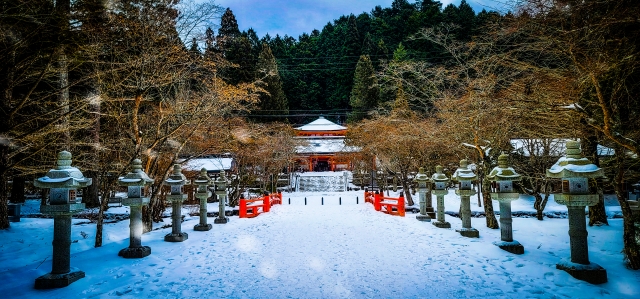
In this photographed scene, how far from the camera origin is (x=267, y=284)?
479cm

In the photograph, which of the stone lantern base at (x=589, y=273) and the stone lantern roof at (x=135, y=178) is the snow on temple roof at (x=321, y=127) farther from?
the stone lantern base at (x=589, y=273)

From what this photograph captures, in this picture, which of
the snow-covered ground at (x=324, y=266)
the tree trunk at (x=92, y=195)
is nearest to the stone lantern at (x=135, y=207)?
the snow-covered ground at (x=324, y=266)

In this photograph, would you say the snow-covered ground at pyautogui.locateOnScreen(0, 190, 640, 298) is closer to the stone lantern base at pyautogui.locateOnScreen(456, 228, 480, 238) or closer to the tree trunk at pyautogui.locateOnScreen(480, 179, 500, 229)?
the stone lantern base at pyautogui.locateOnScreen(456, 228, 480, 238)

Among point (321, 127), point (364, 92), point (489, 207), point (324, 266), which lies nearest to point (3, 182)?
point (324, 266)

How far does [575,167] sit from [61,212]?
800 centimetres

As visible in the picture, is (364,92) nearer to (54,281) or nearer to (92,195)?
(92,195)

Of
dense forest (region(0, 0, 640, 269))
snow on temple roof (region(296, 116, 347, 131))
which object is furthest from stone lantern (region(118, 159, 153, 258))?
snow on temple roof (region(296, 116, 347, 131))

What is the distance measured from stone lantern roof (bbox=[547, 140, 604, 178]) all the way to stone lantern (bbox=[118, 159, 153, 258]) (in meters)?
7.59

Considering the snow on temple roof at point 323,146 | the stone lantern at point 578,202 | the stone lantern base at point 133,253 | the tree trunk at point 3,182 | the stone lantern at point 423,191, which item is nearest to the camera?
the stone lantern at point 578,202

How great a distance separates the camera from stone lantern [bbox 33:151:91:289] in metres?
4.69

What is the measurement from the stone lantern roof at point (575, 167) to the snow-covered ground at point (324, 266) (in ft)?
5.19

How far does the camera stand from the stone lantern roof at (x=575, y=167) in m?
4.76

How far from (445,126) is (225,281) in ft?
26.6

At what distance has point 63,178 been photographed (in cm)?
486
